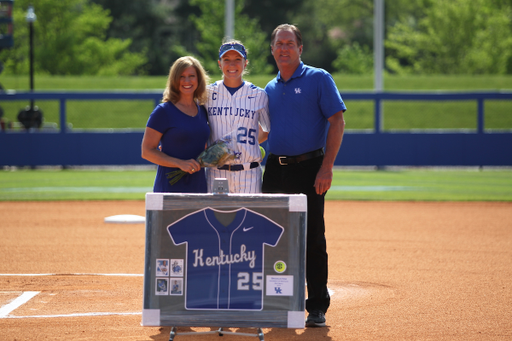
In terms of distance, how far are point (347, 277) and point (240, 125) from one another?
239cm

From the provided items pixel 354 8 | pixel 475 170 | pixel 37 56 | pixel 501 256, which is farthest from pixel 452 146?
pixel 354 8

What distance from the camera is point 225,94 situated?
455 cm

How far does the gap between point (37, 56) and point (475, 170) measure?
26.4 meters

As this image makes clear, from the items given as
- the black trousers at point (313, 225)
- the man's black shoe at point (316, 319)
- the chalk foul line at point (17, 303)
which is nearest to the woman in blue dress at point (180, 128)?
the black trousers at point (313, 225)

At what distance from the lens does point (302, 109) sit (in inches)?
180

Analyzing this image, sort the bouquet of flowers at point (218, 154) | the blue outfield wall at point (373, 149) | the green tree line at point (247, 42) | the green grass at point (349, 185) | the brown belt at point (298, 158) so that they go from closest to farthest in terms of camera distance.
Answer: the bouquet of flowers at point (218, 154)
the brown belt at point (298, 158)
the green grass at point (349, 185)
the blue outfield wall at point (373, 149)
the green tree line at point (247, 42)

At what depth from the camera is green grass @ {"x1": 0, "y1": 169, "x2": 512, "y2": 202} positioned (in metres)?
13.1

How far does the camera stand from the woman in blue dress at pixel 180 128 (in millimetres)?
4430

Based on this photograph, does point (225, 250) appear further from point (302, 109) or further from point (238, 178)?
point (302, 109)

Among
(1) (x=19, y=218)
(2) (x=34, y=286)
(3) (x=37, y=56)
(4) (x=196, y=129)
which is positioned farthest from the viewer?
(3) (x=37, y=56)

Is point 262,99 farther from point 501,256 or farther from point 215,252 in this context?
point 501,256

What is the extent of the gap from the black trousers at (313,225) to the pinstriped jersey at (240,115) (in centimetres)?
31

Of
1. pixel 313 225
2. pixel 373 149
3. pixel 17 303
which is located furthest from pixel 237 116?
pixel 373 149

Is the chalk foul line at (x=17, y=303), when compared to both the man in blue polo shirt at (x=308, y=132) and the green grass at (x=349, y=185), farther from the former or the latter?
the green grass at (x=349, y=185)
